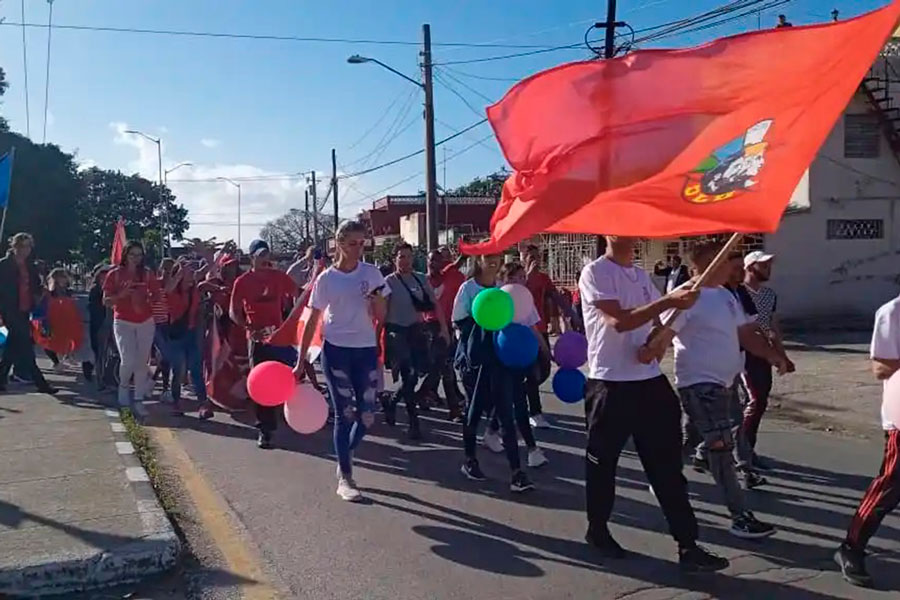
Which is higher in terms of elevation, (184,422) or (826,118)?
(826,118)

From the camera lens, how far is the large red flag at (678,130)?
13.3ft

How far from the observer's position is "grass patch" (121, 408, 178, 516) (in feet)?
→ 21.2

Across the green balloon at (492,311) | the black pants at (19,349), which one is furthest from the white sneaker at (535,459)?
the black pants at (19,349)

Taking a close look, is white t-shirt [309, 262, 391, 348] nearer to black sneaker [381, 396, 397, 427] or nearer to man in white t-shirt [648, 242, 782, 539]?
man in white t-shirt [648, 242, 782, 539]

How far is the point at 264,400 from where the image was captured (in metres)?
6.80

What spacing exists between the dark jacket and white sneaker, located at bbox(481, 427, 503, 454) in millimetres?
6169

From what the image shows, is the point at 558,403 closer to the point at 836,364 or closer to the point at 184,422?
the point at 184,422

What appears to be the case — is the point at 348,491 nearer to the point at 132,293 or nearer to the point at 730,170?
the point at 730,170

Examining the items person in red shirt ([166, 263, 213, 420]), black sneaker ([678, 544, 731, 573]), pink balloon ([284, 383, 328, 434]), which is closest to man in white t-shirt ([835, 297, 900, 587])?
black sneaker ([678, 544, 731, 573])

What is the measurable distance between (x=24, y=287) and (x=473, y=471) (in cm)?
662

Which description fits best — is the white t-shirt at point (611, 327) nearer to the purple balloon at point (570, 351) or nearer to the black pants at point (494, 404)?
the black pants at point (494, 404)

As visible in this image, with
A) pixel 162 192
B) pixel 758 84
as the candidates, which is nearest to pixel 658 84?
pixel 758 84

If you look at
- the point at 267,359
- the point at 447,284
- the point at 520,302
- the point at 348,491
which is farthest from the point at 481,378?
the point at 447,284

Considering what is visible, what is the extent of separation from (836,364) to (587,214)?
11.5 metres
